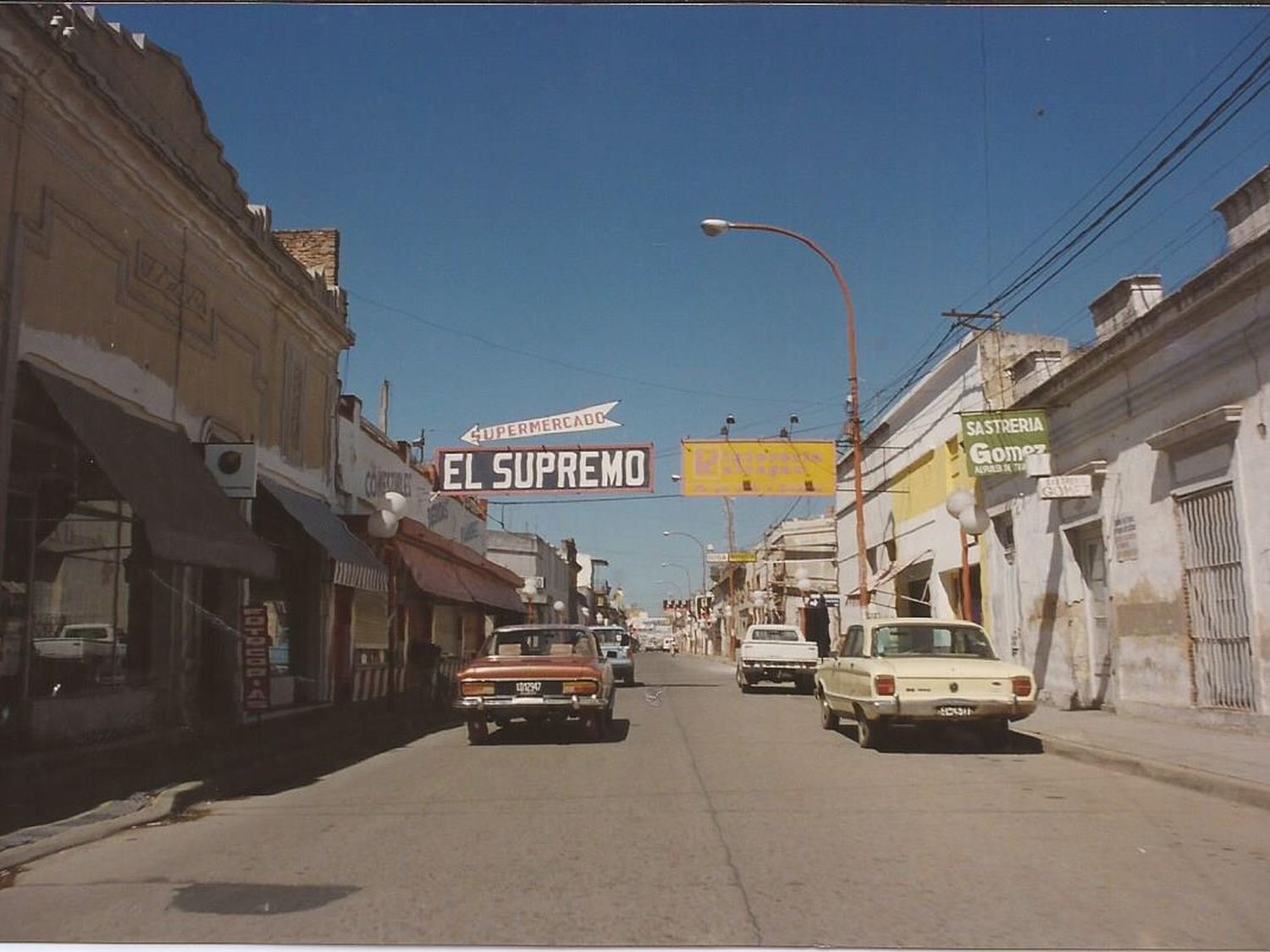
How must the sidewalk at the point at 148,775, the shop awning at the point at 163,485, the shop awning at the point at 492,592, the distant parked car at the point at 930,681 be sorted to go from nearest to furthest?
the sidewalk at the point at 148,775 < the shop awning at the point at 163,485 < the distant parked car at the point at 930,681 < the shop awning at the point at 492,592

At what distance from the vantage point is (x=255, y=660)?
13375 mm

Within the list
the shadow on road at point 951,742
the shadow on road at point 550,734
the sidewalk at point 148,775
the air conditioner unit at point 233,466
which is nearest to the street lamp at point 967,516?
the shadow on road at point 951,742

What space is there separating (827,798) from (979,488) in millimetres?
14590

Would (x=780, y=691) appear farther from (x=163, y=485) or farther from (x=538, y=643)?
(x=163, y=485)

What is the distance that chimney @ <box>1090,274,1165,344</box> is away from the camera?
1596 cm

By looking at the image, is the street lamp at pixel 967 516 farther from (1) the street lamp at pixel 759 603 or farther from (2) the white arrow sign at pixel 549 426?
(1) the street lamp at pixel 759 603

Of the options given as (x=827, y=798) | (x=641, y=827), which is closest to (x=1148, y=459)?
(x=827, y=798)

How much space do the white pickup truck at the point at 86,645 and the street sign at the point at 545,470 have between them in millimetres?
13013

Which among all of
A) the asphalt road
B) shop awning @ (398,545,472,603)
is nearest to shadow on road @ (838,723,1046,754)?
the asphalt road

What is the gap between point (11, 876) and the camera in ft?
20.4

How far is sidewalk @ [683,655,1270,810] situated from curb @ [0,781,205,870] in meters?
8.43

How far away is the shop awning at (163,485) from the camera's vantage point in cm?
979

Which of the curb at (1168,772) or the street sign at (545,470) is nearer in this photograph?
the curb at (1168,772)

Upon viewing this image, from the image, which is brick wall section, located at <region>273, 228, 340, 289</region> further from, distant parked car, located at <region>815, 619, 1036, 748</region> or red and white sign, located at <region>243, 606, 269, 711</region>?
distant parked car, located at <region>815, 619, 1036, 748</region>
